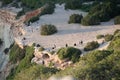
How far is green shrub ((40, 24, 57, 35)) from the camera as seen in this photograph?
57803 millimetres

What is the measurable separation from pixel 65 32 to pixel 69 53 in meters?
10.3

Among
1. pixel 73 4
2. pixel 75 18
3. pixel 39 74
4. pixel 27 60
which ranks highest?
pixel 39 74

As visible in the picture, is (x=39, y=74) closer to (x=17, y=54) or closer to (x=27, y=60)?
(x=27, y=60)

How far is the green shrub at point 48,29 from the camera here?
2276 inches

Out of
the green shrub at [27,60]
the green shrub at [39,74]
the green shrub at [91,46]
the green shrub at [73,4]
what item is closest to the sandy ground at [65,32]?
the green shrub at [91,46]

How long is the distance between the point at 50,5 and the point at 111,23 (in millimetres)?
12694

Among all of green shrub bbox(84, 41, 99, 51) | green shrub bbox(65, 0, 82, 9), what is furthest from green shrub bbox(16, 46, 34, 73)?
green shrub bbox(65, 0, 82, 9)

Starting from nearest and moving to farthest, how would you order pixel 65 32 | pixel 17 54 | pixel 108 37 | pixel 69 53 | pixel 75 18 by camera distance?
pixel 69 53 < pixel 108 37 < pixel 17 54 < pixel 65 32 < pixel 75 18

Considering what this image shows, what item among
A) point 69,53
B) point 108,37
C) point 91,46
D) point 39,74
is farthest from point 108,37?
point 39,74

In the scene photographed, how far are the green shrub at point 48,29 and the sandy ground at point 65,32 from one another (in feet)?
1.88

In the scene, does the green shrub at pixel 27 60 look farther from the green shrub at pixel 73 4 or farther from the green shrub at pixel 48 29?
the green shrub at pixel 73 4

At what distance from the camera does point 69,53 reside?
4828 centimetres

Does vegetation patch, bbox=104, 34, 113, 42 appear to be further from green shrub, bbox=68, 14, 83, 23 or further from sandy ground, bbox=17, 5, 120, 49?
green shrub, bbox=68, 14, 83, 23

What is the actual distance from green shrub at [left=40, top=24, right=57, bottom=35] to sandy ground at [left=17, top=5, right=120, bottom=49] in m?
0.57
